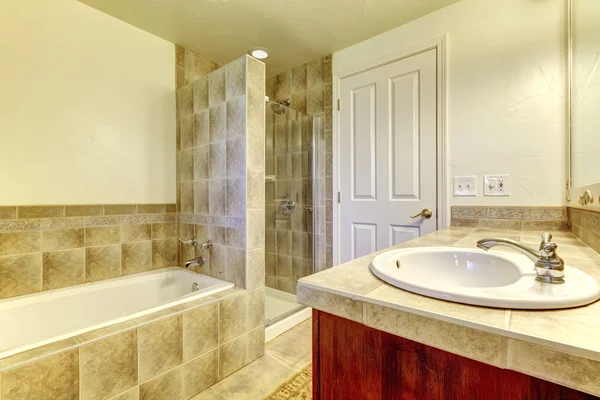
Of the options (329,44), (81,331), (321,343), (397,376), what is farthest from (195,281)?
(329,44)

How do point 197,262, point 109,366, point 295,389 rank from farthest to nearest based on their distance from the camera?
1. point 197,262
2. point 295,389
3. point 109,366

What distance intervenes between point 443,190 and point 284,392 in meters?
1.48

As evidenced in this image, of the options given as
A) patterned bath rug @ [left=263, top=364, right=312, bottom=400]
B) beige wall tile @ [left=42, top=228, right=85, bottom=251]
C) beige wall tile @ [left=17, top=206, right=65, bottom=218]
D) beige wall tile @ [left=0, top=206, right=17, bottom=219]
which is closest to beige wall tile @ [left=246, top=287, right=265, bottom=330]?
patterned bath rug @ [left=263, top=364, right=312, bottom=400]

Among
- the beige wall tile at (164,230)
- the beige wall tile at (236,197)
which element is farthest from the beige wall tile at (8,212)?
the beige wall tile at (236,197)

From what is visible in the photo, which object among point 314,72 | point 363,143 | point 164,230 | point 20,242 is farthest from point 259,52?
point 20,242

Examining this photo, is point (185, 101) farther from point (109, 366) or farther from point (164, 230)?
point (109, 366)

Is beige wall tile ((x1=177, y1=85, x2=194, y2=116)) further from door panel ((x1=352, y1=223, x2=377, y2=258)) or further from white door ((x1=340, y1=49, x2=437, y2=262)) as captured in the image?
door panel ((x1=352, y1=223, x2=377, y2=258))

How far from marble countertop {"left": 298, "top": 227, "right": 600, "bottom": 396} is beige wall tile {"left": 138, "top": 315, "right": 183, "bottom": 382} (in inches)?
40.4

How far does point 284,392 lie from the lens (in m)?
1.35

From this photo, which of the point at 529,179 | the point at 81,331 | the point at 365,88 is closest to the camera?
the point at 81,331

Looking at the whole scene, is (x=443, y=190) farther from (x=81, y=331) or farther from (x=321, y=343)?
(x=81, y=331)

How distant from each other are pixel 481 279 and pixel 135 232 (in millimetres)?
2051

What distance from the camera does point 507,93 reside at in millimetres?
1521

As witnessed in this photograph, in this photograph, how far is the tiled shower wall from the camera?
228 cm
